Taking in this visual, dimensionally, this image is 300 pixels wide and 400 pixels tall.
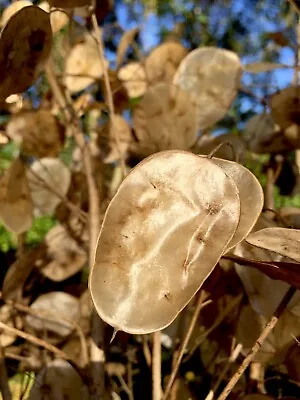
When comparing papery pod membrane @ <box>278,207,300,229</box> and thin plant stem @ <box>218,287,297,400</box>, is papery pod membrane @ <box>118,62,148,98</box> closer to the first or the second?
papery pod membrane @ <box>278,207,300,229</box>

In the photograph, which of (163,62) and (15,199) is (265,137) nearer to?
(163,62)

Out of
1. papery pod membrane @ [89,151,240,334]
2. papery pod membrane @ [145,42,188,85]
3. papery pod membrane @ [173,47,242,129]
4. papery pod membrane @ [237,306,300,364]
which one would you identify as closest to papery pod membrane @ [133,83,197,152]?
papery pod membrane @ [173,47,242,129]

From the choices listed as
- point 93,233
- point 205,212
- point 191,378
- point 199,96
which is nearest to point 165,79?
point 199,96

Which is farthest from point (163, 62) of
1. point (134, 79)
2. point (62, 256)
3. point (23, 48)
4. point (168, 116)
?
point (23, 48)

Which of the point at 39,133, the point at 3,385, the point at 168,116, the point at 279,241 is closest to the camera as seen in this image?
the point at 279,241

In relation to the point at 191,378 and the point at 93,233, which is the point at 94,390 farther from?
the point at 191,378

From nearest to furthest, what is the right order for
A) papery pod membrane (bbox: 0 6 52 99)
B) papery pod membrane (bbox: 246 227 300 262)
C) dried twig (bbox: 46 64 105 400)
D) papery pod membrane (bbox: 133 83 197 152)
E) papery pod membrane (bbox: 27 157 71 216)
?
papery pod membrane (bbox: 246 227 300 262) < papery pod membrane (bbox: 0 6 52 99) < dried twig (bbox: 46 64 105 400) < papery pod membrane (bbox: 133 83 197 152) < papery pod membrane (bbox: 27 157 71 216)
